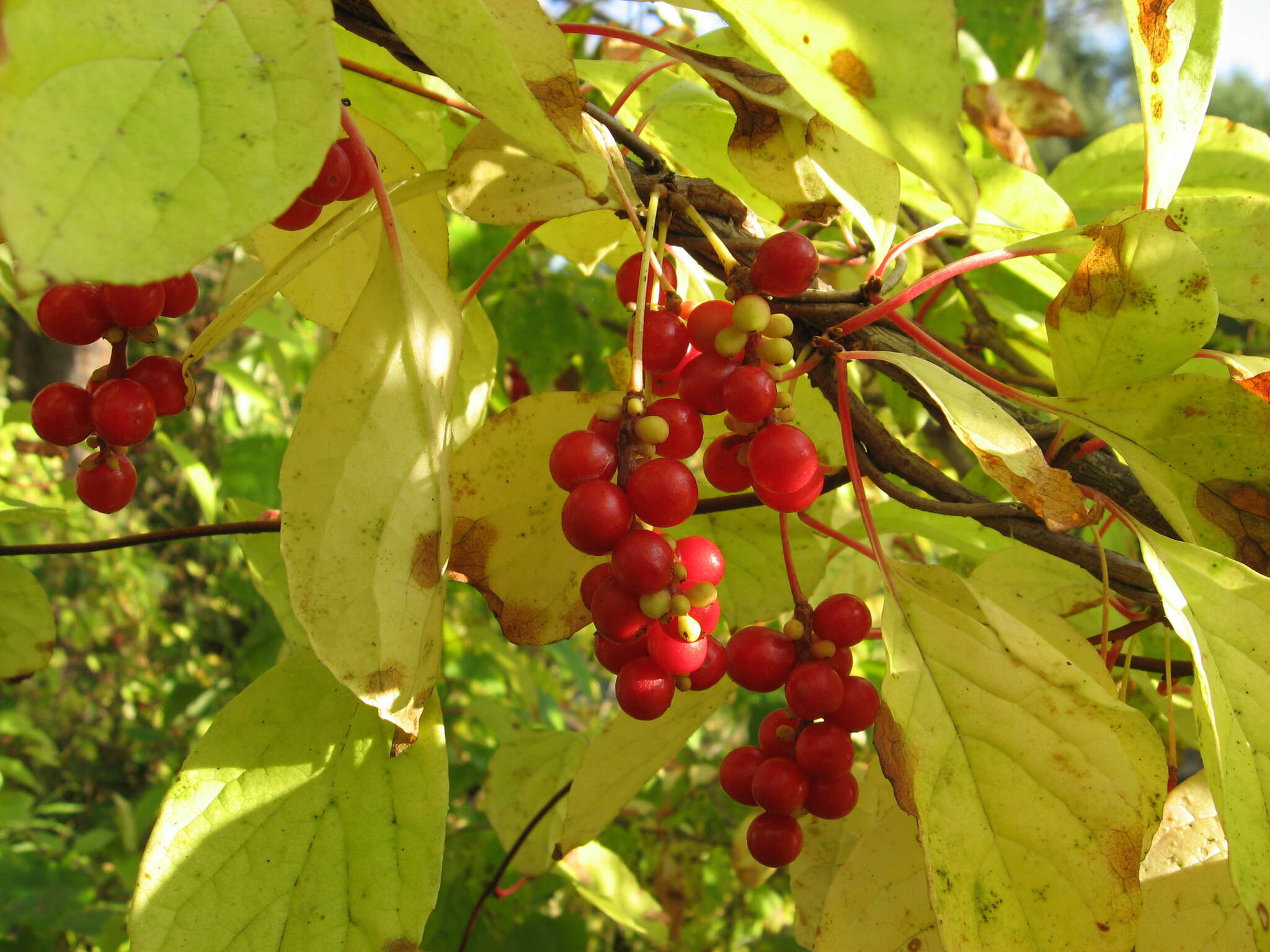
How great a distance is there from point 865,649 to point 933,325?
650 millimetres

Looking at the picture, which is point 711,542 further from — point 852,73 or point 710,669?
point 852,73

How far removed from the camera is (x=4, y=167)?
0.88 feet

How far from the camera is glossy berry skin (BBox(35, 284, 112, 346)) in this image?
584 mm

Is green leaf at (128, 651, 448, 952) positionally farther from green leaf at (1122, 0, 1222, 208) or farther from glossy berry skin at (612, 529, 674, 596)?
green leaf at (1122, 0, 1222, 208)

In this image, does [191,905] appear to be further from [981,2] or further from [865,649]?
[981,2]

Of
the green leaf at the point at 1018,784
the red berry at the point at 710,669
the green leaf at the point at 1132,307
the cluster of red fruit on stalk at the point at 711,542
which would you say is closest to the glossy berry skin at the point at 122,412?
the cluster of red fruit on stalk at the point at 711,542

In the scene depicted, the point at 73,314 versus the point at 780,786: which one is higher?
the point at 73,314

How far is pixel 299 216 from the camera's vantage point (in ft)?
1.99

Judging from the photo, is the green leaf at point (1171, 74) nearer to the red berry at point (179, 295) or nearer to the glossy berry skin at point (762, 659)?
the glossy berry skin at point (762, 659)

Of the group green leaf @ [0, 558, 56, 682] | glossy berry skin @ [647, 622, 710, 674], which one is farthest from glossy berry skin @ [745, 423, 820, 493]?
green leaf @ [0, 558, 56, 682]

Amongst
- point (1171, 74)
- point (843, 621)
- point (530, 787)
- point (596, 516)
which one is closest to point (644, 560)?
point (596, 516)

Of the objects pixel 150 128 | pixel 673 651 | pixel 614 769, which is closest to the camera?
pixel 150 128

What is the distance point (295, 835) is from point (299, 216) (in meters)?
0.39

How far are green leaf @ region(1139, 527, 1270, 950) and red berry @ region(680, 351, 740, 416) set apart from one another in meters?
0.27
